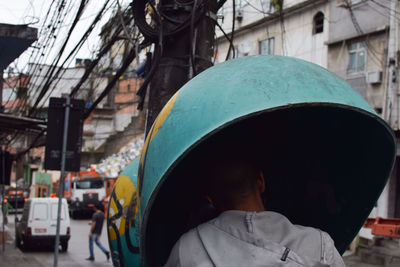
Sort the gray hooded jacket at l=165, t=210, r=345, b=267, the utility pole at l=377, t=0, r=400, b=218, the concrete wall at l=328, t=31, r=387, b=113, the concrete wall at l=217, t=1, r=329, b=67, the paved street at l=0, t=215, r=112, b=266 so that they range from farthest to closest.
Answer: the concrete wall at l=217, t=1, r=329, b=67 → the concrete wall at l=328, t=31, r=387, b=113 → the utility pole at l=377, t=0, r=400, b=218 → the paved street at l=0, t=215, r=112, b=266 → the gray hooded jacket at l=165, t=210, r=345, b=267

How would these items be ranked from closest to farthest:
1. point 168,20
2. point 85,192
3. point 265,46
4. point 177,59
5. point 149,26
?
point 177,59 < point 168,20 < point 149,26 < point 265,46 < point 85,192

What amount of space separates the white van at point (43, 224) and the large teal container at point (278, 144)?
15.2 metres

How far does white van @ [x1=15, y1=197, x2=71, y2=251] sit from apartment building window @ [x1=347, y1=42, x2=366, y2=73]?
1120 cm

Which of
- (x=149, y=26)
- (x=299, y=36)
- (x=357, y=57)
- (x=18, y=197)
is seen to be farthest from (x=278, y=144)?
(x=18, y=197)

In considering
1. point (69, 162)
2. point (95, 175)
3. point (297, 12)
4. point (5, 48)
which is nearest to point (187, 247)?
point (69, 162)

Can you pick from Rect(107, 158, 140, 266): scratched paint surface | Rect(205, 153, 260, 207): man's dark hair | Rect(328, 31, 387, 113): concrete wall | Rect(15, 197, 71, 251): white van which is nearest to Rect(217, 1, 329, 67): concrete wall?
Rect(328, 31, 387, 113): concrete wall

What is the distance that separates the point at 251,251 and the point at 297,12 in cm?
2143

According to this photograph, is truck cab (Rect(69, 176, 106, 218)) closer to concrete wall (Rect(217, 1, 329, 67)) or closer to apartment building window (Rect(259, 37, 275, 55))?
concrete wall (Rect(217, 1, 329, 67))

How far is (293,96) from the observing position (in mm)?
1579

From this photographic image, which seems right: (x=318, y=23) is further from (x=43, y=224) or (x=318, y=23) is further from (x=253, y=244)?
(x=253, y=244)

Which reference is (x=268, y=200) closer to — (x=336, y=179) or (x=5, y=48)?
(x=336, y=179)

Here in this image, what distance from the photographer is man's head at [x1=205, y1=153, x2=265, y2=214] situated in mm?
1766

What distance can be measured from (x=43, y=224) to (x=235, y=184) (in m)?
16.1

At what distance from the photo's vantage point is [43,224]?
55.3ft
